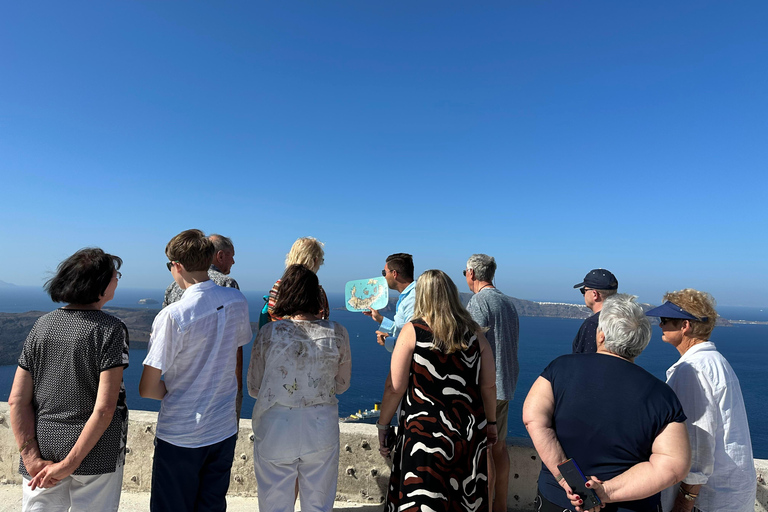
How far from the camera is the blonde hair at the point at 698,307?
7.41ft

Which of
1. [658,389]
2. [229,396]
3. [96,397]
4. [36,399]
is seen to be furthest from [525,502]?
[36,399]

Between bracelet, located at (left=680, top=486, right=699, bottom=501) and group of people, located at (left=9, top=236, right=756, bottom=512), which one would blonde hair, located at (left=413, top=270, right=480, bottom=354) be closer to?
group of people, located at (left=9, top=236, right=756, bottom=512)

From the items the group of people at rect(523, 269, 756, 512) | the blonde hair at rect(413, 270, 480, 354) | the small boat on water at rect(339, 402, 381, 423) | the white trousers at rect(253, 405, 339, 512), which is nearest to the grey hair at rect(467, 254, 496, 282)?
the blonde hair at rect(413, 270, 480, 354)

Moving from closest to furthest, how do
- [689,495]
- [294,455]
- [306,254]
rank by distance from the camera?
[689,495] < [294,455] < [306,254]

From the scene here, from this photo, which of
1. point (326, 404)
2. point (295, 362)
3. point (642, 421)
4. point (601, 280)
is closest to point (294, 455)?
point (326, 404)

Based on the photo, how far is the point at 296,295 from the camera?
2.35 m

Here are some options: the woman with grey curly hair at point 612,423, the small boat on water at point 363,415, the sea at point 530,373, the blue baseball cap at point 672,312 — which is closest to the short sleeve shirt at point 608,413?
the woman with grey curly hair at point 612,423

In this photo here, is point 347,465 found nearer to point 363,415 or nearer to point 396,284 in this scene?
point 396,284

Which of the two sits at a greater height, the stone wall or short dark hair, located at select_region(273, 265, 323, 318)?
short dark hair, located at select_region(273, 265, 323, 318)

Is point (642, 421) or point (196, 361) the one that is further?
point (196, 361)

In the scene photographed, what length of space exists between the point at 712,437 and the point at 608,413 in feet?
2.37

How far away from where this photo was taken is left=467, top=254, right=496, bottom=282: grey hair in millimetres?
3463

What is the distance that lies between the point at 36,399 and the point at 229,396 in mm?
878

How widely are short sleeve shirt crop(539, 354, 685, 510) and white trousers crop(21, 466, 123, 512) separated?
7.10 ft
